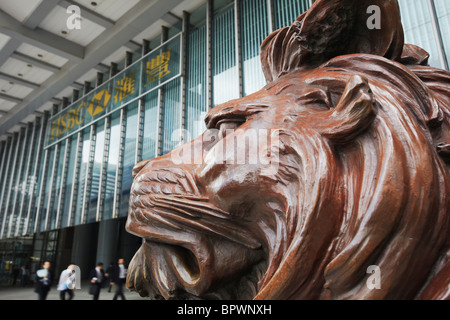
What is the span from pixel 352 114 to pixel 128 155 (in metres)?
8.14

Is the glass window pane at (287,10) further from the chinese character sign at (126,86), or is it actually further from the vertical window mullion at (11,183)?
the vertical window mullion at (11,183)

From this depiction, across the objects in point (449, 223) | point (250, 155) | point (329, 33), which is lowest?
point (449, 223)

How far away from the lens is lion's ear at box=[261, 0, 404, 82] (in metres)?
1.47

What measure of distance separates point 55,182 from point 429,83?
1259cm

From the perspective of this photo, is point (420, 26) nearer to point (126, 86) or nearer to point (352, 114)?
point (352, 114)

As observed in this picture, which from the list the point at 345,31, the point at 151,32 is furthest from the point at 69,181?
the point at 345,31

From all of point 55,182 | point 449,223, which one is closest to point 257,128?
point 449,223

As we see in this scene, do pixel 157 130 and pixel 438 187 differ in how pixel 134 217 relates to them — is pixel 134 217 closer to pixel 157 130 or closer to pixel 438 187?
pixel 438 187

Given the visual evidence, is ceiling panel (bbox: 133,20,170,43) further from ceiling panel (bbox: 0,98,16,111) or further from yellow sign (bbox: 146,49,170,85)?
ceiling panel (bbox: 0,98,16,111)

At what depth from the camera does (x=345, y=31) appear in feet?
4.98

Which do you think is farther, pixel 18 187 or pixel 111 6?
pixel 18 187

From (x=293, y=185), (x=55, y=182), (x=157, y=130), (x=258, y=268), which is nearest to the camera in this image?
(x=293, y=185)

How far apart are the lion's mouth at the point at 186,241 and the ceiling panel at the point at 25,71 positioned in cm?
1097

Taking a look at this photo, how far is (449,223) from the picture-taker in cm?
95
